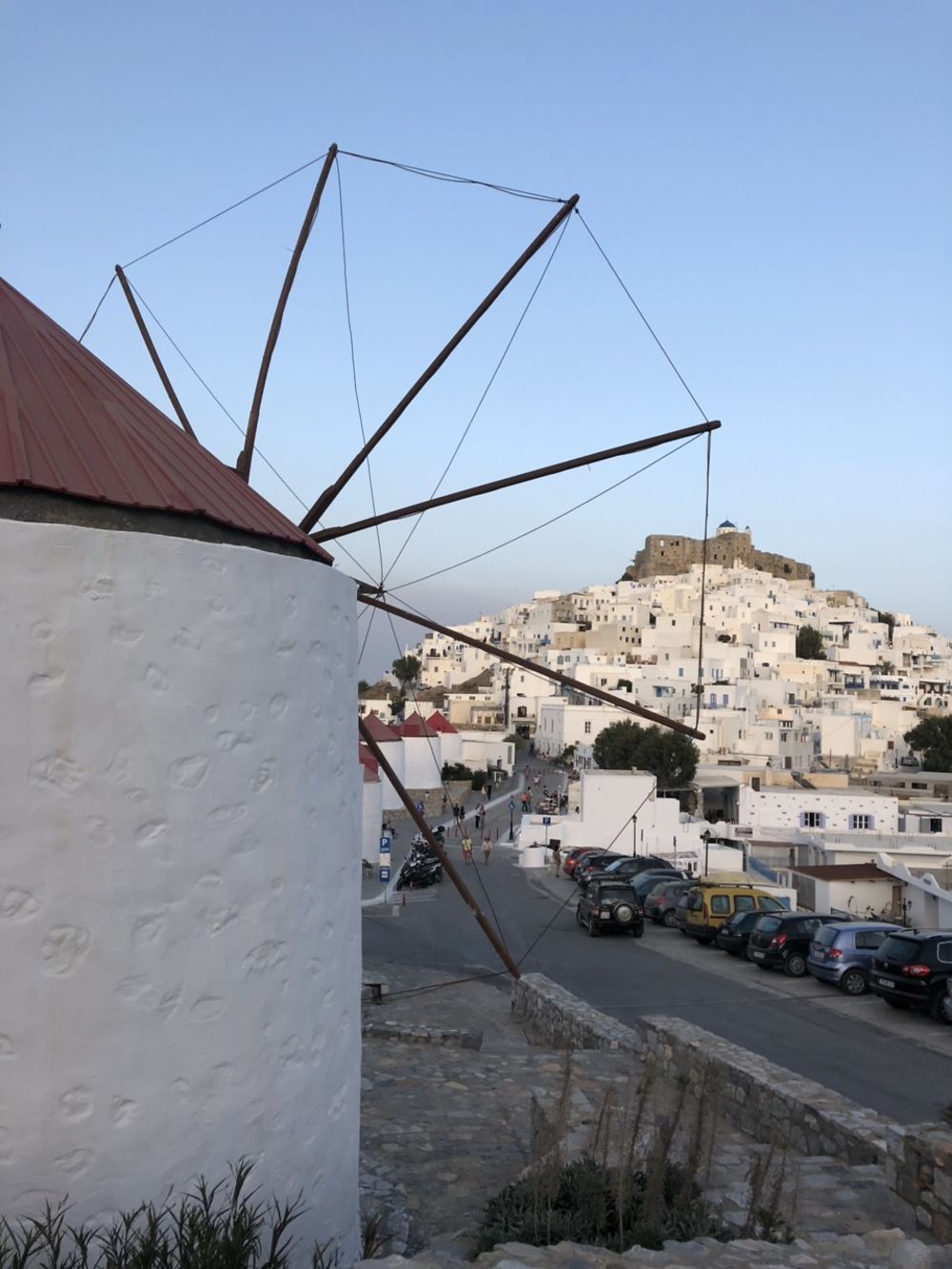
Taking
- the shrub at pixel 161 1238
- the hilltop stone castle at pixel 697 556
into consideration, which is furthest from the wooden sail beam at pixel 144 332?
the hilltop stone castle at pixel 697 556

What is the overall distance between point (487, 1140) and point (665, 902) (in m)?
14.5

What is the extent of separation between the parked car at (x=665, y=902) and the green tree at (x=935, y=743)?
1777 inches

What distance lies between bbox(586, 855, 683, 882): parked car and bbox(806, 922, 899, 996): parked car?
27.6 feet

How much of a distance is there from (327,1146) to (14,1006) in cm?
185

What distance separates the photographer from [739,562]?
14462 cm

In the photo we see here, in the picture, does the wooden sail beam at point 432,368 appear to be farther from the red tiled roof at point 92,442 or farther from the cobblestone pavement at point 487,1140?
the cobblestone pavement at point 487,1140

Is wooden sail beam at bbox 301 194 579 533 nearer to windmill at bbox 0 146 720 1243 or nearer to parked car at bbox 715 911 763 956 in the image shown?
windmill at bbox 0 146 720 1243

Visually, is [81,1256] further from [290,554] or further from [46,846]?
[290,554]

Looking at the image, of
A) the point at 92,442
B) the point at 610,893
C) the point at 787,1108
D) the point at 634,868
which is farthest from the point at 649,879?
the point at 92,442

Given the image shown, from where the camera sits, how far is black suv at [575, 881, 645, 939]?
19938 millimetres

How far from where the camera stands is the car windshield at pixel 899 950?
1352 cm

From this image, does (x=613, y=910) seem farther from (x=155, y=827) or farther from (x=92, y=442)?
(x=92, y=442)

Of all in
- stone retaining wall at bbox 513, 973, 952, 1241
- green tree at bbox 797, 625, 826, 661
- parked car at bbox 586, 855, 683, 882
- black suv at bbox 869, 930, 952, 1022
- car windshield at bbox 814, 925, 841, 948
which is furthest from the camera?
green tree at bbox 797, 625, 826, 661

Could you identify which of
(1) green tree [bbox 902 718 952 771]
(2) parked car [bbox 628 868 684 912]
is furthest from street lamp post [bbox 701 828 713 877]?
(1) green tree [bbox 902 718 952 771]
